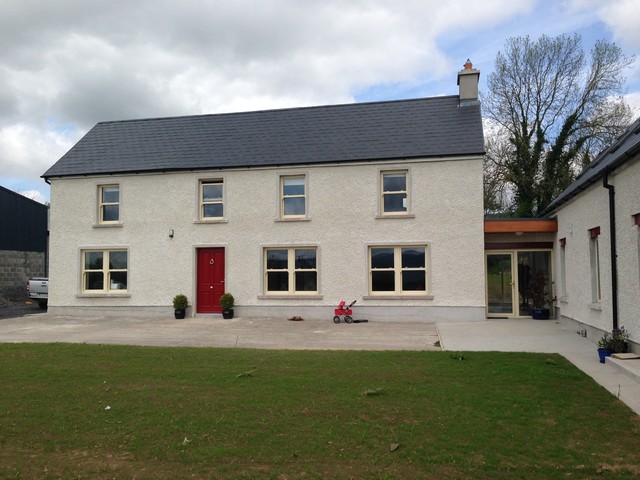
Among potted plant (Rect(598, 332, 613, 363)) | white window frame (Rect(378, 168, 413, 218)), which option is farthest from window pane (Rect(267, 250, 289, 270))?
potted plant (Rect(598, 332, 613, 363))

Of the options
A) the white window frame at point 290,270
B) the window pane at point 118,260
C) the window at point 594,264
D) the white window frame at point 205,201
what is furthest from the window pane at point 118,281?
the window at point 594,264

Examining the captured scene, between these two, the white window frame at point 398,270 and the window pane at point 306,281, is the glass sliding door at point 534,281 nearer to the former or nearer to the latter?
the white window frame at point 398,270

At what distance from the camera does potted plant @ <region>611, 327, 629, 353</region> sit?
32.3ft

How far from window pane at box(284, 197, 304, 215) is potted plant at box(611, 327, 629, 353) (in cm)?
1130

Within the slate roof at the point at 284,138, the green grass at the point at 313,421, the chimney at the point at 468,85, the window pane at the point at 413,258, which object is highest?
the chimney at the point at 468,85

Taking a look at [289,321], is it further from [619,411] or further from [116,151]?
[619,411]

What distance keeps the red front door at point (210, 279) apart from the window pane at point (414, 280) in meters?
6.55

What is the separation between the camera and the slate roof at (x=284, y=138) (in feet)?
60.9

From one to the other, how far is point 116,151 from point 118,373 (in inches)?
572

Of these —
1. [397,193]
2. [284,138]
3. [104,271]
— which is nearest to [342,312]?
[397,193]

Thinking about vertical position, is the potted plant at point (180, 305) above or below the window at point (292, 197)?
below

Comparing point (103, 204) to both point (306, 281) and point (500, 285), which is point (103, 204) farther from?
point (500, 285)

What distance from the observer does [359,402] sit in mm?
6953

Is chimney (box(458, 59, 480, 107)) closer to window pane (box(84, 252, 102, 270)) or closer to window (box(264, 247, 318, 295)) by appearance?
window (box(264, 247, 318, 295))
